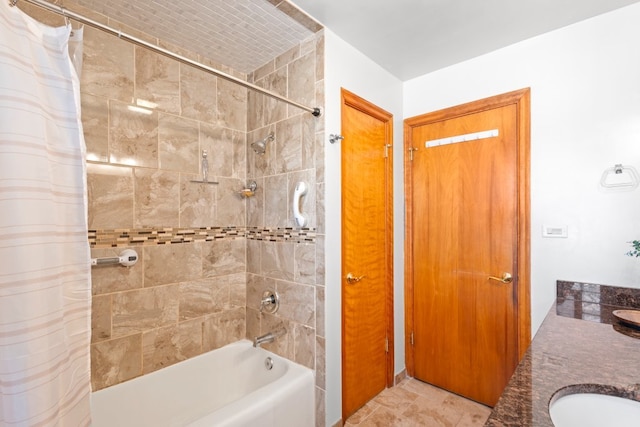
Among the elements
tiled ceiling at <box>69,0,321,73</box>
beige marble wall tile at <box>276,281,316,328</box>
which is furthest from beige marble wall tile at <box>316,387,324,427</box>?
tiled ceiling at <box>69,0,321,73</box>

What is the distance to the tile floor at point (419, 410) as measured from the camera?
1.90 meters

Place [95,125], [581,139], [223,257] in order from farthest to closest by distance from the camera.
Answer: [223,257]
[581,139]
[95,125]

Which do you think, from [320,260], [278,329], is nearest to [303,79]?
[320,260]

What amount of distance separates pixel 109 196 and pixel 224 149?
0.80 meters

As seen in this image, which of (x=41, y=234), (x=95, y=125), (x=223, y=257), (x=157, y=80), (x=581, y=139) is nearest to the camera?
(x=41, y=234)

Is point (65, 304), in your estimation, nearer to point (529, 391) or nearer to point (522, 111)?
point (529, 391)

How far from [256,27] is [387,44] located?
2.85 ft

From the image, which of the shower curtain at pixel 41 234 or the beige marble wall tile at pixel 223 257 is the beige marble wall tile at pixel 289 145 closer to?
the beige marble wall tile at pixel 223 257

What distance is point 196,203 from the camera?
6.53 feet

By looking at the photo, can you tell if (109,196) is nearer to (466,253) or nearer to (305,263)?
(305,263)

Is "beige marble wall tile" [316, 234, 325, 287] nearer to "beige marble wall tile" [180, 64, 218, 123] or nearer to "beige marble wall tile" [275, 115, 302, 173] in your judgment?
"beige marble wall tile" [275, 115, 302, 173]

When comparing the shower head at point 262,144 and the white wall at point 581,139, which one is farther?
the shower head at point 262,144

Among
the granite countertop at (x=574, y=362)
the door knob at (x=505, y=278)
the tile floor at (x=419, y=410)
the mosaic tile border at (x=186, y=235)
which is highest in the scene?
the mosaic tile border at (x=186, y=235)

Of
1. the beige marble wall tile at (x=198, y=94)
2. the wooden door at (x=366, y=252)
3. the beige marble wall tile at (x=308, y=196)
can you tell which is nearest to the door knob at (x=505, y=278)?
the wooden door at (x=366, y=252)
